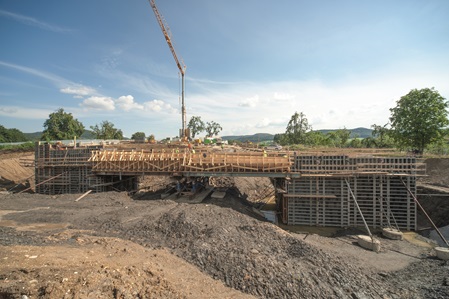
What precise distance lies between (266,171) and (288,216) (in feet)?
12.8

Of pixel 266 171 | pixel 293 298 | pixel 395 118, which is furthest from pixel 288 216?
pixel 395 118

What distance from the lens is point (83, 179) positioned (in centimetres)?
2212

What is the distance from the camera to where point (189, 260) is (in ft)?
31.9

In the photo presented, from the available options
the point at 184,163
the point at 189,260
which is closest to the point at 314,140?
the point at 184,163

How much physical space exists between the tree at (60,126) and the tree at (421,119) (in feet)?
217

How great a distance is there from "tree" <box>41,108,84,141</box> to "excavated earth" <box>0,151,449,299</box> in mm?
45980

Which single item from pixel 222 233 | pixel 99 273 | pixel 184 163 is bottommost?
pixel 222 233

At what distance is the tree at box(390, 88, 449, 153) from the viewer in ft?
89.0

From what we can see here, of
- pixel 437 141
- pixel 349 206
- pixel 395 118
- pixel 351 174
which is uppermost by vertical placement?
pixel 395 118

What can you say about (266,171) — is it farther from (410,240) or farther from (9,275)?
(9,275)

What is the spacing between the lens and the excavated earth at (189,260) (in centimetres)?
666

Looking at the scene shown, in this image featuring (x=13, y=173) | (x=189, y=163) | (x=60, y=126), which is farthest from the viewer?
(x=60, y=126)

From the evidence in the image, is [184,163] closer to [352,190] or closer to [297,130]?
[352,190]

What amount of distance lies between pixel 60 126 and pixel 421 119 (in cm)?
6993
